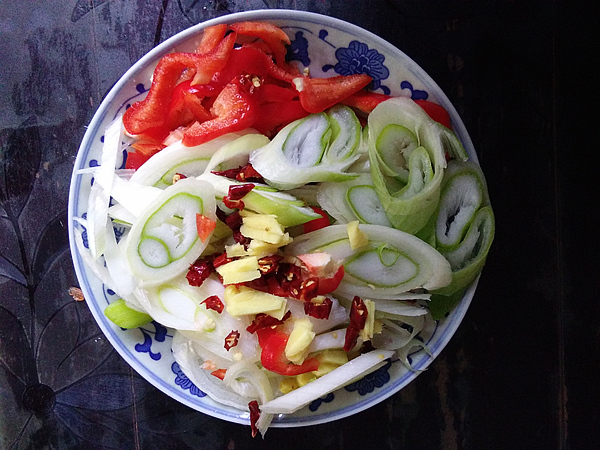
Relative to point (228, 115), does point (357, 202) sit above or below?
below

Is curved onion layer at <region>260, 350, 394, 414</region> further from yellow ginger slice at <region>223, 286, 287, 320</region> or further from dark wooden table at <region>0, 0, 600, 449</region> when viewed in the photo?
dark wooden table at <region>0, 0, 600, 449</region>

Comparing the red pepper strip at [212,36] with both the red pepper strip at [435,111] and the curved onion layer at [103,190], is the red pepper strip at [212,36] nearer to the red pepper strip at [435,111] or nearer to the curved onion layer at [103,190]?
the curved onion layer at [103,190]

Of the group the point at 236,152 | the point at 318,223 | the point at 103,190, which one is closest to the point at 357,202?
the point at 318,223

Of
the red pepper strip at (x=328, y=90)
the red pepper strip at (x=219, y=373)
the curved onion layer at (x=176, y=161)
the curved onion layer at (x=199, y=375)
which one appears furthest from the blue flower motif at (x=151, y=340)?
the red pepper strip at (x=328, y=90)

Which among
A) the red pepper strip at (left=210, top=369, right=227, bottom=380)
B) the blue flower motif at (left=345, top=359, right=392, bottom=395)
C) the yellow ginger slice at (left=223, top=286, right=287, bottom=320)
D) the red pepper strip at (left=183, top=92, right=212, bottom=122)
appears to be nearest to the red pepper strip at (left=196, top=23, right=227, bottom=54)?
the red pepper strip at (left=183, top=92, right=212, bottom=122)

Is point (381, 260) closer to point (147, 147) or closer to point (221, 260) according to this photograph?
point (221, 260)

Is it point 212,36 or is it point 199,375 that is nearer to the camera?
point 212,36
